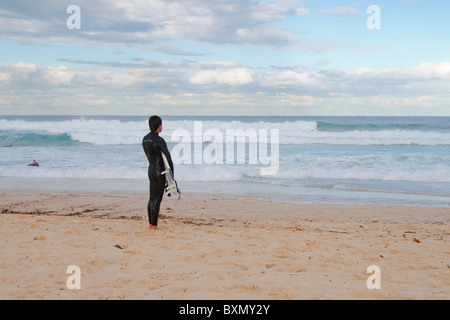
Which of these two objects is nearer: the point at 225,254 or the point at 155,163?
the point at 225,254

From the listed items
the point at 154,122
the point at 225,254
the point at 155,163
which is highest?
the point at 154,122

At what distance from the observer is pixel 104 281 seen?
4664 millimetres

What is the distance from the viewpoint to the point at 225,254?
5867mm

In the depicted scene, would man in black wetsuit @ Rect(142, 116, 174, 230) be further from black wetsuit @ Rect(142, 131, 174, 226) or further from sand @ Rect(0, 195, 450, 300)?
sand @ Rect(0, 195, 450, 300)

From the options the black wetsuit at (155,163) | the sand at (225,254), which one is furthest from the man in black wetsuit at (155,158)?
the sand at (225,254)

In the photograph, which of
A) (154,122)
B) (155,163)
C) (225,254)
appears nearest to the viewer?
(225,254)

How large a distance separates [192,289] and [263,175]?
40.5 feet

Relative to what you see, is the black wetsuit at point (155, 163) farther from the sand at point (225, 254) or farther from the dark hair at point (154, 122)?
the sand at point (225, 254)

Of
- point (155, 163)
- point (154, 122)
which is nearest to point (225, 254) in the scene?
A: point (155, 163)

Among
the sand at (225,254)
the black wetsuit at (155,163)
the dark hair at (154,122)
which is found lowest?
the sand at (225,254)

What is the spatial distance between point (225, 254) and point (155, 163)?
7.01 feet

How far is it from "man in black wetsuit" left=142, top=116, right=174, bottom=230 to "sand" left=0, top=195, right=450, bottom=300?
0.57 metres

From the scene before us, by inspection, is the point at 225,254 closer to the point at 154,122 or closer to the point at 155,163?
the point at 155,163

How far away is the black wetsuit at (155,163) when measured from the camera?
707 centimetres
